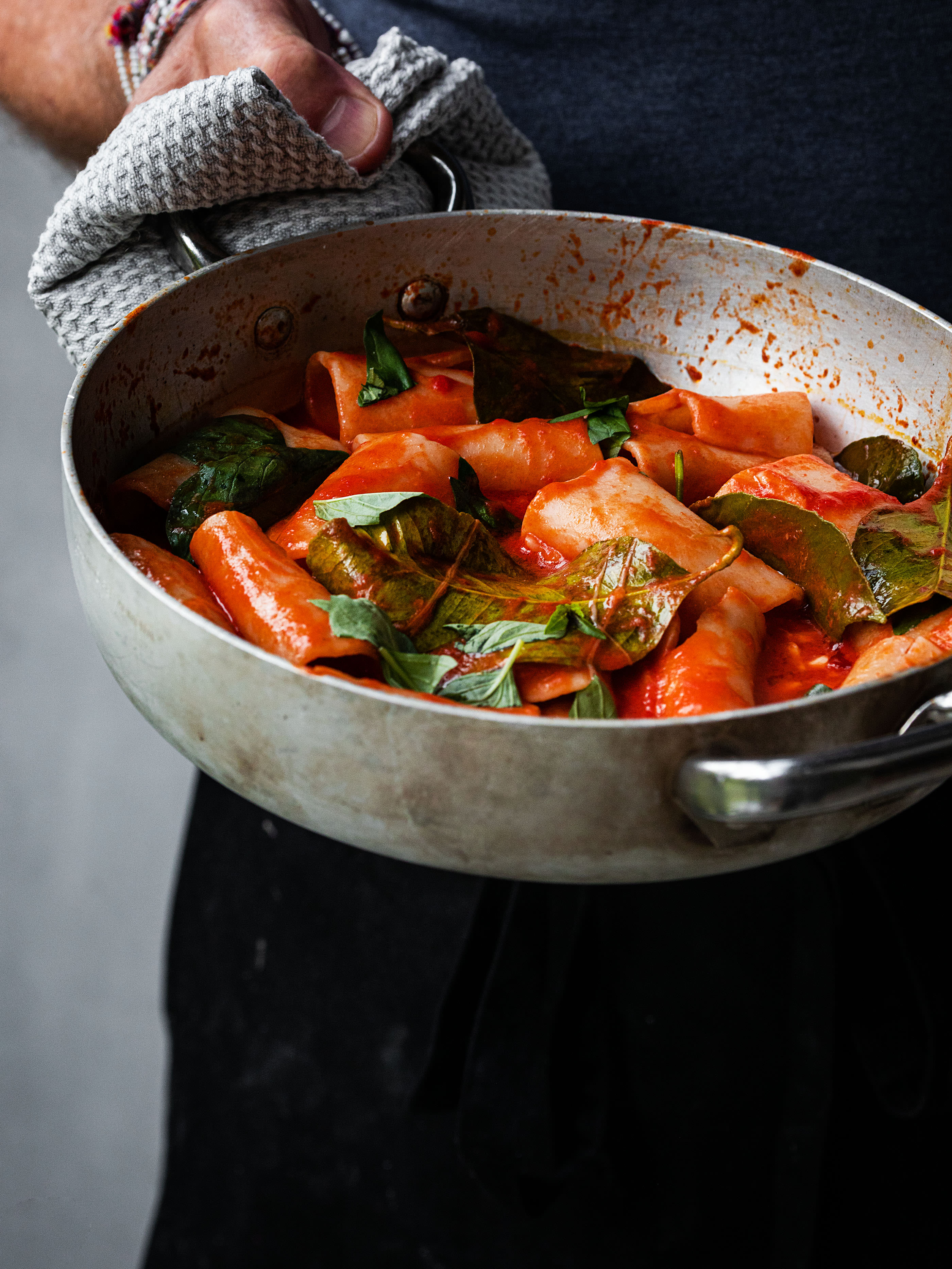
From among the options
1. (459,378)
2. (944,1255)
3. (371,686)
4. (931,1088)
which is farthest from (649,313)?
(944,1255)

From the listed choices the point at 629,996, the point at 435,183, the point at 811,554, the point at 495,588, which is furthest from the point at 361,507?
the point at 629,996

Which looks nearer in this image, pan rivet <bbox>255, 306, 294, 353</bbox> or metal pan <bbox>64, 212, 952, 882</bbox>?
metal pan <bbox>64, 212, 952, 882</bbox>

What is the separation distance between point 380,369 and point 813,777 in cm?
62

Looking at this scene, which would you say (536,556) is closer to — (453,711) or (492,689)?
(492,689)

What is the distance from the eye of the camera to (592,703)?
2.26 feet

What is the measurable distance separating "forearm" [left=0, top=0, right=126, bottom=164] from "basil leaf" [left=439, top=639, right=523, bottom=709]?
0.86 m

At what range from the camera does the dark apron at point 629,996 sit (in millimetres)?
1186

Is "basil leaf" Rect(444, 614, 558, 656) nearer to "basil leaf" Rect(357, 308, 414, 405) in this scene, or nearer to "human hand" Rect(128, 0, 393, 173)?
"basil leaf" Rect(357, 308, 414, 405)

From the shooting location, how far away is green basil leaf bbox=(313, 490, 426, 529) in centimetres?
78

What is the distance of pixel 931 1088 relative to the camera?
A: 127 centimetres

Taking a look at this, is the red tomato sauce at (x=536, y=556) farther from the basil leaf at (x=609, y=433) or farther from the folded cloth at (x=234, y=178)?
the folded cloth at (x=234, y=178)

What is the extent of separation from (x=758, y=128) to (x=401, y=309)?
468 millimetres

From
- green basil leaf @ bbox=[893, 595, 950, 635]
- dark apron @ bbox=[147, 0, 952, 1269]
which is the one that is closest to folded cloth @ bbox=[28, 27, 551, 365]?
dark apron @ bbox=[147, 0, 952, 1269]

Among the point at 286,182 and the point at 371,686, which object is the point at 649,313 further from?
the point at 371,686
